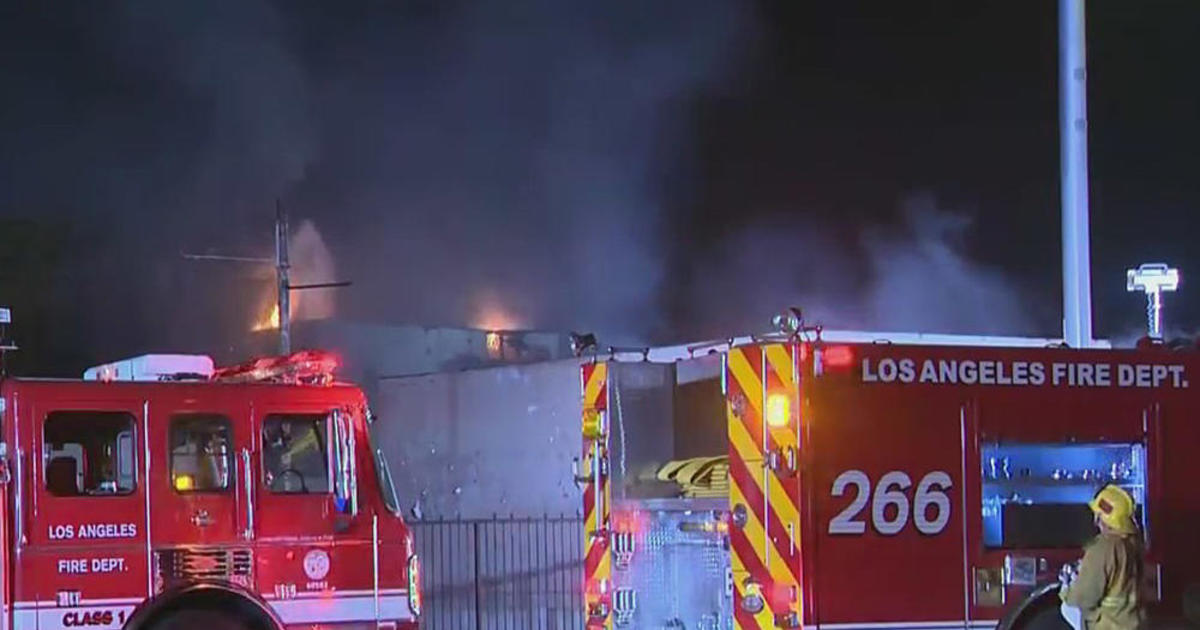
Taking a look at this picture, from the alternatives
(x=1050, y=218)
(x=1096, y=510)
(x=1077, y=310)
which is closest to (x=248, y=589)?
(x=1096, y=510)

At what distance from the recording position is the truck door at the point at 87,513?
698 centimetres

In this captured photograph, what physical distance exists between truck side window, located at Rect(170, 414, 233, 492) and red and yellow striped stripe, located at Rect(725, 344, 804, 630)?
2532 millimetres

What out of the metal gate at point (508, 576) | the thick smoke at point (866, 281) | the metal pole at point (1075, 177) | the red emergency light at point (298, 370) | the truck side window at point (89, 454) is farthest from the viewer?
the thick smoke at point (866, 281)

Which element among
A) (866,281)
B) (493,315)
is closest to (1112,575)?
(866,281)

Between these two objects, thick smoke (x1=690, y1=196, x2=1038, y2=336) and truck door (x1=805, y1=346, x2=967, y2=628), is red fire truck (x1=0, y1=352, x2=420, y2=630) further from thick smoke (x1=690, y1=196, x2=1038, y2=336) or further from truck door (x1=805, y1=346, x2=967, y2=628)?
thick smoke (x1=690, y1=196, x2=1038, y2=336)

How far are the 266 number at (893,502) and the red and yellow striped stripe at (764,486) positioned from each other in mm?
233

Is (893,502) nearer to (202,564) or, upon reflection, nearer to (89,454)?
(202,564)

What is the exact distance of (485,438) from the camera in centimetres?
1623

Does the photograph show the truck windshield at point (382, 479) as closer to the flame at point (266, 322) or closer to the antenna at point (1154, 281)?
the antenna at point (1154, 281)

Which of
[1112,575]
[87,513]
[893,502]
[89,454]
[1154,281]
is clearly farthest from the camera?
[1154,281]

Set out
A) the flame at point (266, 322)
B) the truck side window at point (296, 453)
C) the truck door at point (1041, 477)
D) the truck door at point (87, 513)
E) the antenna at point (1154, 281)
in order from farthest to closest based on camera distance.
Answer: the flame at point (266, 322), the antenna at point (1154, 281), the truck side window at point (296, 453), the truck door at point (87, 513), the truck door at point (1041, 477)

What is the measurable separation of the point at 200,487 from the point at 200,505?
3.9 inches

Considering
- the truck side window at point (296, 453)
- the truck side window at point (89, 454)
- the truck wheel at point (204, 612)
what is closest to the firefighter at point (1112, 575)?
the truck side window at point (296, 453)

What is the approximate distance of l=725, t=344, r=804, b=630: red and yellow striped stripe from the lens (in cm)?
649
